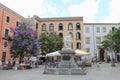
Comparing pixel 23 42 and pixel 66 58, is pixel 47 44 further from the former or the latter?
pixel 66 58

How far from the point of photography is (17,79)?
14.1m

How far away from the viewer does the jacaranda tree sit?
89.6 ft

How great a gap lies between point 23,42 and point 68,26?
27526mm

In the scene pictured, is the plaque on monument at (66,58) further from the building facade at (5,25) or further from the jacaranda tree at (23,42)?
the building facade at (5,25)

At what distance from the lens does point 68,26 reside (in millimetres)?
53375

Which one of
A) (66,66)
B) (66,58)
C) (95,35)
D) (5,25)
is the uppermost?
(95,35)

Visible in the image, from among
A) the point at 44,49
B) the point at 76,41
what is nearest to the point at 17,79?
the point at 44,49

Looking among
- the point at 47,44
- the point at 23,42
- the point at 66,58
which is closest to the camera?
the point at 66,58

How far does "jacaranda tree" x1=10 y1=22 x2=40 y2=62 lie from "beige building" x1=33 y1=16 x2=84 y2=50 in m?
24.4

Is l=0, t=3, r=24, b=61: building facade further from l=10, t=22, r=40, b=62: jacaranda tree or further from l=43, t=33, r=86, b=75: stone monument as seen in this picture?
l=43, t=33, r=86, b=75: stone monument

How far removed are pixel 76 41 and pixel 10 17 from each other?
21.6 m

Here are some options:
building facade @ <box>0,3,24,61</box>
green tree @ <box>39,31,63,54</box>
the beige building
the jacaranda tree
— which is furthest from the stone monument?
the beige building

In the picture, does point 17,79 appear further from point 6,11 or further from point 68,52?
point 6,11

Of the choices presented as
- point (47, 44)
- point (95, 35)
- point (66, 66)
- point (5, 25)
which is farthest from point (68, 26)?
point (66, 66)
